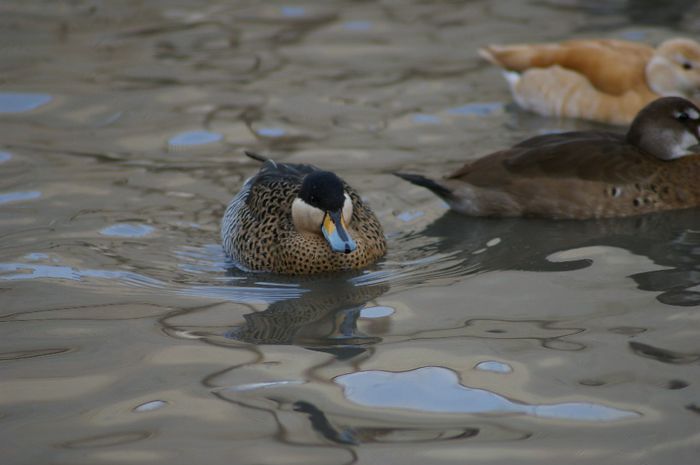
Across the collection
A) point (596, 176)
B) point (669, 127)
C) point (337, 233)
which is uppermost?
point (669, 127)

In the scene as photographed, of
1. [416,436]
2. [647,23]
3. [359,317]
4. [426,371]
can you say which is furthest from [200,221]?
[647,23]

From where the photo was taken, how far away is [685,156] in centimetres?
830

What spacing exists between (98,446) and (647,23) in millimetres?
10221

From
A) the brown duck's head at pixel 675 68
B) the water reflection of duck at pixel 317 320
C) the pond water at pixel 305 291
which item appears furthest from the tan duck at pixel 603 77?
the water reflection of duck at pixel 317 320

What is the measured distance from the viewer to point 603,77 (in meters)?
10.5

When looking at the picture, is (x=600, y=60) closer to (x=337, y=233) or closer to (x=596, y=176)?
(x=596, y=176)

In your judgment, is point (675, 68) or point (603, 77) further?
point (603, 77)

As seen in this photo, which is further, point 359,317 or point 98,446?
point 359,317

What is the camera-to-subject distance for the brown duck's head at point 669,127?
8188 millimetres

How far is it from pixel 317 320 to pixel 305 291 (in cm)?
64

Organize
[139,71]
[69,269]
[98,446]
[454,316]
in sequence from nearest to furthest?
[98,446]
[454,316]
[69,269]
[139,71]

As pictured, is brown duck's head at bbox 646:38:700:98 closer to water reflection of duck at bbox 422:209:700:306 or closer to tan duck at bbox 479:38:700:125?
tan duck at bbox 479:38:700:125

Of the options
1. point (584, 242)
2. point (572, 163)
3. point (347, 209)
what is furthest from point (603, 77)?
point (347, 209)

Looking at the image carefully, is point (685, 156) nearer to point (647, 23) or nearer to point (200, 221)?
point (200, 221)
